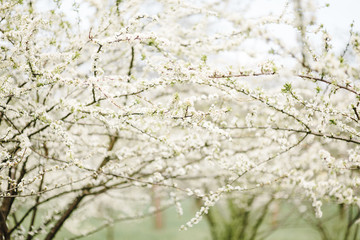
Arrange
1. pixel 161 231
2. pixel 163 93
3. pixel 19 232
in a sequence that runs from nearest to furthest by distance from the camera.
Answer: pixel 19 232, pixel 163 93, pixel 161 231

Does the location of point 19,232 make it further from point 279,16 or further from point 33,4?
point 279,16

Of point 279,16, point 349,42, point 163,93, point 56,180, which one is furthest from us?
point 163,93

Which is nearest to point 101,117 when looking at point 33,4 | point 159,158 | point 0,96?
point 0,96

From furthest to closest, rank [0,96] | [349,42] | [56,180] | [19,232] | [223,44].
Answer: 1. [56,180]
2. [223,44]
3. [19,232]
4. [0,96]
5. [349,42]

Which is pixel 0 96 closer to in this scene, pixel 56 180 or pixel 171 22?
pixel 56 180

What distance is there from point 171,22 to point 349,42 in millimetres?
2586

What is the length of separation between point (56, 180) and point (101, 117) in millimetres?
2169

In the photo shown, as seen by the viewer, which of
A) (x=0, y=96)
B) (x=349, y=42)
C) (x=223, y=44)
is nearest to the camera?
(x=349, y=42)

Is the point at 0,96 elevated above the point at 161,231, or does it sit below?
below

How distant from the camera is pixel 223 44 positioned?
3.89 meters

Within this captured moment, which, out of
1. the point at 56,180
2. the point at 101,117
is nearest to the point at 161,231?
the point at 56,180

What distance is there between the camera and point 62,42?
3.42m

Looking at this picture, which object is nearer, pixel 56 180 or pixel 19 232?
pixel 19 232

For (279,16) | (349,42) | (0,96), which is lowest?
(349,42)
